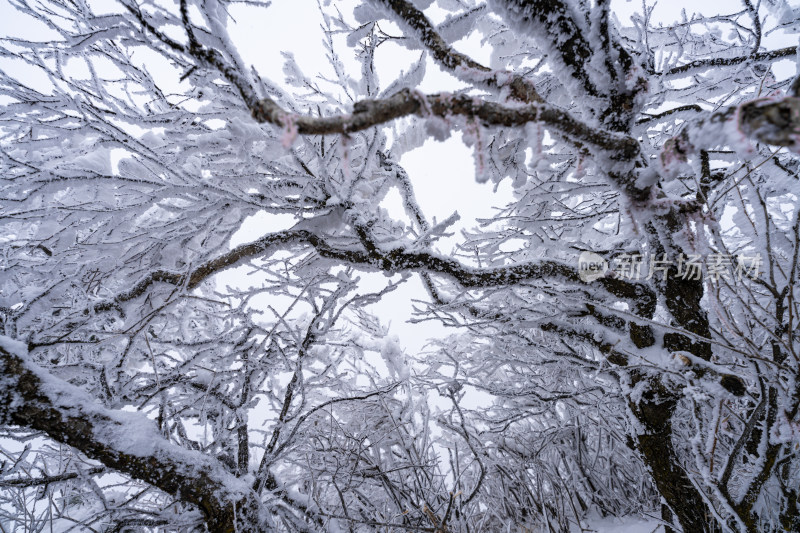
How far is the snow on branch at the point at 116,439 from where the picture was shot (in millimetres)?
1632

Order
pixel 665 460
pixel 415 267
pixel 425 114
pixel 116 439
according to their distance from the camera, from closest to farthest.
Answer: pixel 425 114, pixel 116 439, pixel 665 460, pixel 415 267

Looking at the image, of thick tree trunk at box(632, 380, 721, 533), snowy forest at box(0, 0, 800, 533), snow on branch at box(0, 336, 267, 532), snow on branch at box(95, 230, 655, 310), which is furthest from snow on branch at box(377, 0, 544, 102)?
thick tree trunk at box(632, 380, 721, 533)

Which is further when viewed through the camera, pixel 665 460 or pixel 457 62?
pixel 665 460

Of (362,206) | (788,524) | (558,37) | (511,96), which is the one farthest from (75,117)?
(788,524)

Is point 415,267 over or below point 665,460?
over

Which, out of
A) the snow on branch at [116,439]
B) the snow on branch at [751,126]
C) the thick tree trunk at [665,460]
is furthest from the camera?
the thick tree trunk at [665,460]

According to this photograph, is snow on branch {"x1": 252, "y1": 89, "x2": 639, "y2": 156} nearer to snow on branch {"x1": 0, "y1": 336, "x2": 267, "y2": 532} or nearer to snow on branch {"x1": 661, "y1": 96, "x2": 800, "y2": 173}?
snow on branch {"x1": 661, "y1": 96, "x2": 800, "y2": 173}

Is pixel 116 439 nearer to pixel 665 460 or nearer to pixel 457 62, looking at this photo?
pixel 457 62

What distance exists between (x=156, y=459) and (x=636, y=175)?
2911 millimetres

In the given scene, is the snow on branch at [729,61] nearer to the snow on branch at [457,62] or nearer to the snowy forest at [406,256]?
the snowy forest at [406,256]

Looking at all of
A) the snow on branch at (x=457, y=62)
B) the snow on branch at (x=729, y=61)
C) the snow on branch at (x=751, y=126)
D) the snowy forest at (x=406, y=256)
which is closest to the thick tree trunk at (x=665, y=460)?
the snowy forest at (x=406, y=256)

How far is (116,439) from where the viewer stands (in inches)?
66.7

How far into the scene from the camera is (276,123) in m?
0.91

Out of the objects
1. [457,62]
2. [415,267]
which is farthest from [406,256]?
[457,62]
